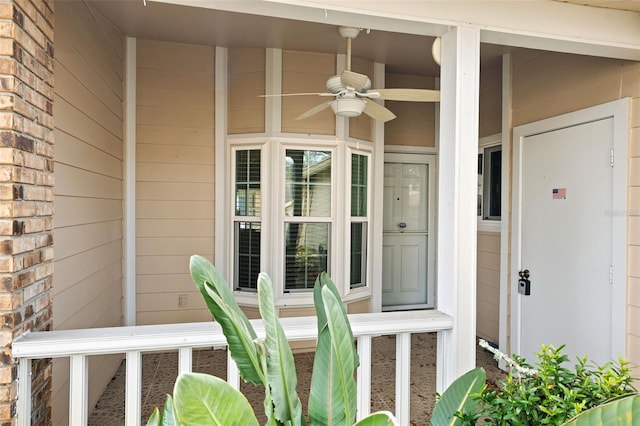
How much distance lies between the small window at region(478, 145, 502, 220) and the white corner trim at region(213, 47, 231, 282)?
8.71 feet

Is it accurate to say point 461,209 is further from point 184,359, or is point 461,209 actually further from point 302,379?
point 302,379

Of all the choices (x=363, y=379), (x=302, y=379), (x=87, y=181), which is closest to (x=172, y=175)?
(x=87, y=181)

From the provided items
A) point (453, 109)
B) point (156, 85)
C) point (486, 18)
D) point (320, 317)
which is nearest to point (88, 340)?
point (320, 317)

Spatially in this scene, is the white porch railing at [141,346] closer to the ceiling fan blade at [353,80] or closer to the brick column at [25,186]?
the brick column at [25,186]

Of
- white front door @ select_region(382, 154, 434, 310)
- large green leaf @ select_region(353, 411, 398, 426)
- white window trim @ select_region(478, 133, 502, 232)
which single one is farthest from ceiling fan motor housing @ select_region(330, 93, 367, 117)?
large green leaf @ select_region(353, 411, 398, 426)

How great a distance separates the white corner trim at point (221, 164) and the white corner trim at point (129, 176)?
0.75 metres

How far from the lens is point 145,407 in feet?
9.30

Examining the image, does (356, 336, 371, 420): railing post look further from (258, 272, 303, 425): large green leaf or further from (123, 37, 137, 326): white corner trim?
(123, 37, 137, 326): white corner trim

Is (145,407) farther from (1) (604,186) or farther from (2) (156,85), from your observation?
(1) (604,186)

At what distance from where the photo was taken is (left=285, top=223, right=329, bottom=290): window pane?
3.95m

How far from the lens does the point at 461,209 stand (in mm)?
1815

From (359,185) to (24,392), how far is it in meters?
3.31

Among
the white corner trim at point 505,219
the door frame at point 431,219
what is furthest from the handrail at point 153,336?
the door frame at point 431,219

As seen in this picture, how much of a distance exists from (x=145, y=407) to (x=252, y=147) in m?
2.39
